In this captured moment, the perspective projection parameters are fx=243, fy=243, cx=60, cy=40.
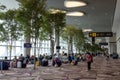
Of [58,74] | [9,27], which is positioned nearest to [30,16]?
[9,27]

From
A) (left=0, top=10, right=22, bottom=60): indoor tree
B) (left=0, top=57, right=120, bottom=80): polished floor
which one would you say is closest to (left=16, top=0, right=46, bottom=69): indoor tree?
(left=0, top=10, right=22, bottom=60): indoor tree

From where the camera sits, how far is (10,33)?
27812mm

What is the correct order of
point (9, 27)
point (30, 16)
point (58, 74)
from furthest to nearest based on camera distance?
point (9, 27) → point (30, 16) → point (58, 74)

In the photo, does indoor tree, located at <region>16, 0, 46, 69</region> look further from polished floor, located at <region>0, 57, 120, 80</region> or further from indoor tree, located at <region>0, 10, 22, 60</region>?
polished floor, located at <region>0, 57, 120, 80</region>

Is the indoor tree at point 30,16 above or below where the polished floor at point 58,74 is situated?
above

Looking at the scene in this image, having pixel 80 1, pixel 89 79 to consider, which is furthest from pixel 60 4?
pixel 89 79

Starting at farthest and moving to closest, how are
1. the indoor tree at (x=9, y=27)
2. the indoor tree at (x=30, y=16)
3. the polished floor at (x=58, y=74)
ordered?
the indoor tree at (x=9, y=27) → the indoor tree at (x=30, y=16) → the polished floor at (x=58, y=74)

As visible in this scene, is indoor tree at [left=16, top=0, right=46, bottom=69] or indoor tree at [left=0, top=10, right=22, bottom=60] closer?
indoor tree at [left=16, top=0, right=46, bottom=69]

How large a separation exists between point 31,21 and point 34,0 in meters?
2.13

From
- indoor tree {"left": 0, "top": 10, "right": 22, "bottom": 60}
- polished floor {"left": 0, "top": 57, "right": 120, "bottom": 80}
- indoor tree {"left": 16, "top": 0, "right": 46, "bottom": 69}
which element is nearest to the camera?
polished floor {"left": 0, "top": 57, "right": 120, "bottom": 80}

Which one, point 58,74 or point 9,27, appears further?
point 9,27

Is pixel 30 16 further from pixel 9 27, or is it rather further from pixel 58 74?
pixel 58 74

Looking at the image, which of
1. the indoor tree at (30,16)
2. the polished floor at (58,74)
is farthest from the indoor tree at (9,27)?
the polished floor at (58,74)

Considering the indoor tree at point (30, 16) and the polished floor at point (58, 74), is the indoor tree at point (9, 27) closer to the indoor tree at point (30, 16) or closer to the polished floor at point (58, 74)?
the indoor tree at point (30, 16)
